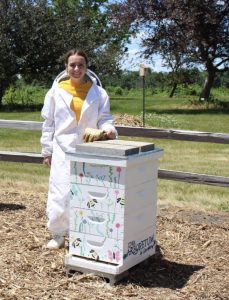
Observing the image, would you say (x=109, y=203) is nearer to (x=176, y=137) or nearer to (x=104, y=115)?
(x=104, y=115)

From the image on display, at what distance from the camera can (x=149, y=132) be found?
22.4 feet

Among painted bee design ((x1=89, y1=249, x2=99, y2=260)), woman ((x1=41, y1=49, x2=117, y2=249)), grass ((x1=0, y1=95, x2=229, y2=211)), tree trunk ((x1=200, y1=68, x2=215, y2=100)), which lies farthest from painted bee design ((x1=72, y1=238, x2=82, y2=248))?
tree trunk ((x1=200, y1=68, x2=215, y2=100))

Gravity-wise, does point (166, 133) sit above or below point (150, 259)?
above

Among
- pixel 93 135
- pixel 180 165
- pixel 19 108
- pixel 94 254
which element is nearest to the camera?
pixel 94 254

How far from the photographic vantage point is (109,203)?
13.2 feet

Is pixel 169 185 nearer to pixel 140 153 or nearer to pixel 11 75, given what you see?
pixel 140 153

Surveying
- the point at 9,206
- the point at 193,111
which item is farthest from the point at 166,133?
the point at 193,111

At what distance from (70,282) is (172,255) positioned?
117cm

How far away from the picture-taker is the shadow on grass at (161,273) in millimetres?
4230

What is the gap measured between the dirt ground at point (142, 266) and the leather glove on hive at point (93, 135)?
1054 mm

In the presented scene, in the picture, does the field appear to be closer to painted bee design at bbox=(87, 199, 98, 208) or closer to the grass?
the grass

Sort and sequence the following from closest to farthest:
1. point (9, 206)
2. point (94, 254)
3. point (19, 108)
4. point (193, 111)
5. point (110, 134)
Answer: point (94, 254) < point (110, 134) < point (9, 206) < point (193, 111) < point (19, 108)

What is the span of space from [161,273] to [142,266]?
189mm

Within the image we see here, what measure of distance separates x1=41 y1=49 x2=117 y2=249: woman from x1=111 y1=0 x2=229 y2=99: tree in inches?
821
